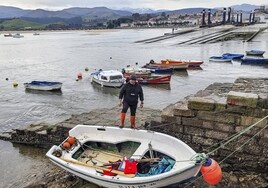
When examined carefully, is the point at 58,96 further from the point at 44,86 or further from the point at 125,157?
the point at 125,157

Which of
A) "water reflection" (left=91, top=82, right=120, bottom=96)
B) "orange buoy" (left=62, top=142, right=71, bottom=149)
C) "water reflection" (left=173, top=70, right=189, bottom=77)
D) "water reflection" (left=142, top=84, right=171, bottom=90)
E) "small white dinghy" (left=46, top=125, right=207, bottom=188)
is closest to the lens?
"small white dinghy" (left=46, top=125, right=207, bottom=188)

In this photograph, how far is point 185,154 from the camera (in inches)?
326

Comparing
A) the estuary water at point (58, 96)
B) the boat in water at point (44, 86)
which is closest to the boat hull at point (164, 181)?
the estuary water at point (58, 96)

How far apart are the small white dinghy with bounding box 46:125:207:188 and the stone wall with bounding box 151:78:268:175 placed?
0.81 m

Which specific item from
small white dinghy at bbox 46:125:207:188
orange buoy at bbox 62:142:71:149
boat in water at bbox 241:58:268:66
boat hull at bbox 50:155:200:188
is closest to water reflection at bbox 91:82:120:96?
small white dinghy at bbox 46:125:207:188

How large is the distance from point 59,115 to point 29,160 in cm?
799

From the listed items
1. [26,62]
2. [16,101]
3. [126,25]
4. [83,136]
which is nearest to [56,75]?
[16,101]

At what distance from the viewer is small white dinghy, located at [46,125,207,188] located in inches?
300

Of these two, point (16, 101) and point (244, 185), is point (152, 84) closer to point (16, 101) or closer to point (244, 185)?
point (16, 101)

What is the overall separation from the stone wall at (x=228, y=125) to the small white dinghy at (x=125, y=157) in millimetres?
815

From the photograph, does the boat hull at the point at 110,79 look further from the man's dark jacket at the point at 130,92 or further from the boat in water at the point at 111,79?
the man's dark jacket at the point at 130,92

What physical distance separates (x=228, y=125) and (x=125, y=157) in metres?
2.98

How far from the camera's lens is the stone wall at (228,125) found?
837cm

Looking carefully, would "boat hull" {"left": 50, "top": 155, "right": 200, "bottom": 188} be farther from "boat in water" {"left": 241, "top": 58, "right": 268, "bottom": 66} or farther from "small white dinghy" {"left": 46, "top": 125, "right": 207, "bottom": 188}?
"boat in water" {"left": 241, "top": 58, "right": 268, "bottom": 66}
